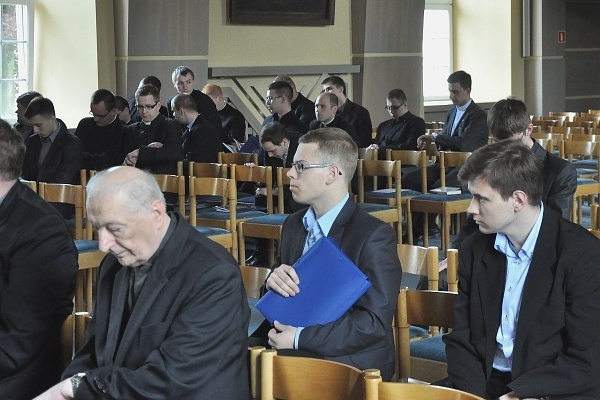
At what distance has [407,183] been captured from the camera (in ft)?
30.4

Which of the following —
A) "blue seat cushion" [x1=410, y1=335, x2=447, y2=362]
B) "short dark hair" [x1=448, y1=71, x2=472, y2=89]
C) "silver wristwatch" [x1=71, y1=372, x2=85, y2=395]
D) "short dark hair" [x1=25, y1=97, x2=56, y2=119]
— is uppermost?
"short dark hair" [x1=448, y1=71, x2=472, y2=89]

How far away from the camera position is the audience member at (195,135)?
861cm

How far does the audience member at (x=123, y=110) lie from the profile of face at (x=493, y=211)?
22.8ft

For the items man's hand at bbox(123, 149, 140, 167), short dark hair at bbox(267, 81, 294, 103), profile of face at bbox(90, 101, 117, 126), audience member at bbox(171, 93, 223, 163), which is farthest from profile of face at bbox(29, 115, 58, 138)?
short dark hair at bbox(267, 81, 294, 103)

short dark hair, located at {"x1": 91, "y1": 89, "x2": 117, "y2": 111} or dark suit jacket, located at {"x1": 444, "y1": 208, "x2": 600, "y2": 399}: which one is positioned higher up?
short dark hair, located at {"x1": 91, "y1": 89, "x2": 117, "y2": 111}

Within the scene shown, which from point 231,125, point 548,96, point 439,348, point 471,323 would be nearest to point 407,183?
point 231,125

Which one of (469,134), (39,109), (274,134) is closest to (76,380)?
(274,134)

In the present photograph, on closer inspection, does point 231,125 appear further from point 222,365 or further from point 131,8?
point 222,365

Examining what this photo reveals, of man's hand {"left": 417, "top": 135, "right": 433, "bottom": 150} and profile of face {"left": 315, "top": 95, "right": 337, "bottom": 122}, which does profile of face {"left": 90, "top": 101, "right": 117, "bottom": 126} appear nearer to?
profile of face {"left": 315, "top": 95, "right": 337, "bottom": 122}

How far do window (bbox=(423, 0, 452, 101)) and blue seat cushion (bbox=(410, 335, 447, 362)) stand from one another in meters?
13.5

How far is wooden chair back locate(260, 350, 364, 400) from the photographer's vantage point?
99.7 inches

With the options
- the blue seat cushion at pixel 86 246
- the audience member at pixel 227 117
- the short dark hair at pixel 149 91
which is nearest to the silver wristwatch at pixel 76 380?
the blue seat cushion at pixel 86 246

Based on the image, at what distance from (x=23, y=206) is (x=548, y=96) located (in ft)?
50.0

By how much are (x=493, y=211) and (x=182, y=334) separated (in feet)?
3.14
